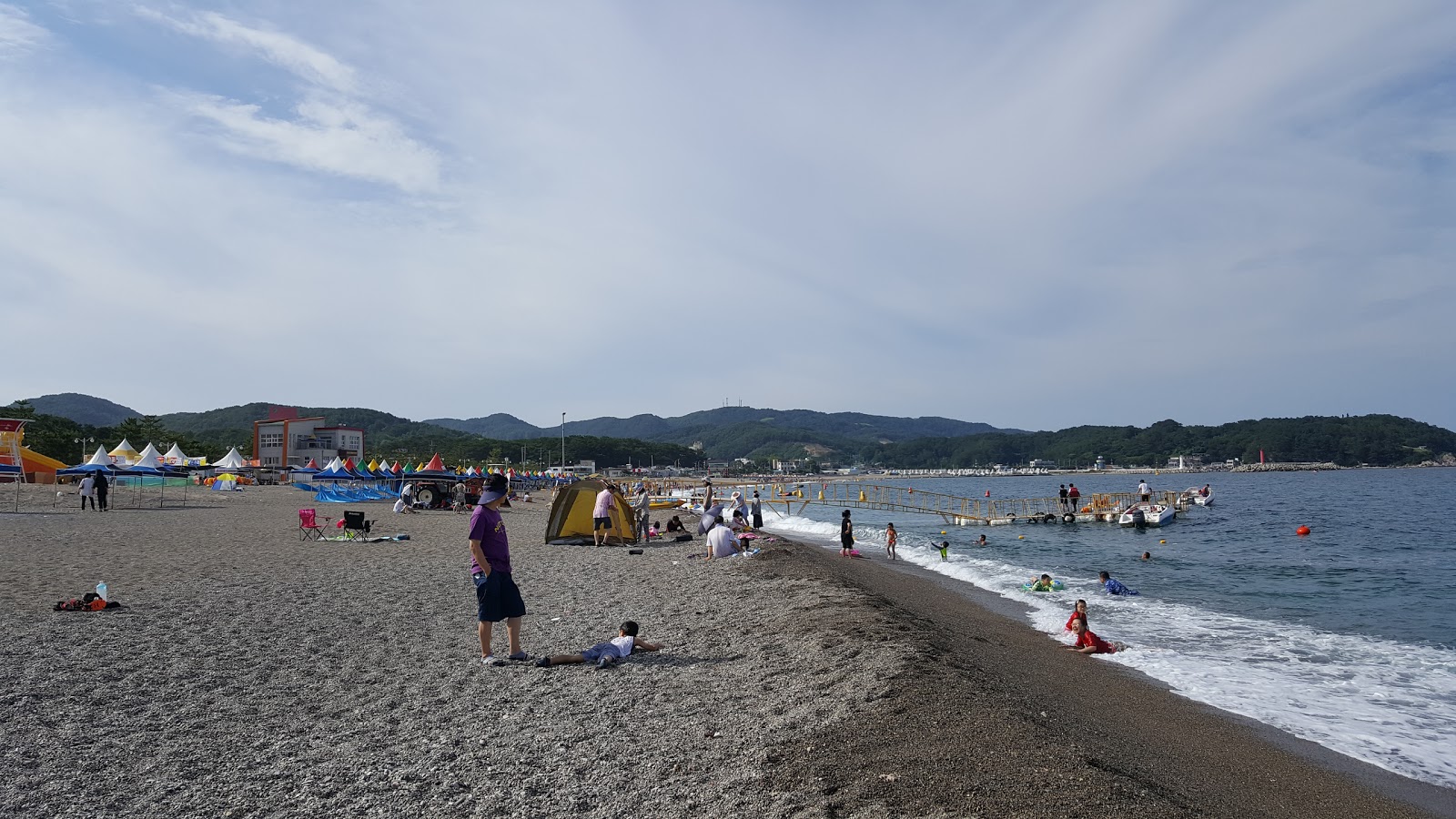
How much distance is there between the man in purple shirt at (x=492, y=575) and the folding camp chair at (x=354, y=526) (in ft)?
43.5

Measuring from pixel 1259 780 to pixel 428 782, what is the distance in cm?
543

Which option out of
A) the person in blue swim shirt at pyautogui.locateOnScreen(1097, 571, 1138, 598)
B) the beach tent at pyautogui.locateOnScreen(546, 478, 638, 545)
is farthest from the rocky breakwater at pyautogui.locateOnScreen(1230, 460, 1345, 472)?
the beach tent at pyautogui.locateOnScreen(546, 478, 638, 545)

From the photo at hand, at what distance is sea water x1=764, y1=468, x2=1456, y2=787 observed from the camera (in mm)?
7492

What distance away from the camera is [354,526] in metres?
19.1

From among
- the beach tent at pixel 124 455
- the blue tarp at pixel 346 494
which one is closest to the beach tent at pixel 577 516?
the blue tarp at pixel 346 494

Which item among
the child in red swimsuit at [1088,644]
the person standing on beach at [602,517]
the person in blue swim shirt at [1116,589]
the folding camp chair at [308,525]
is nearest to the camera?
the child in red swimsuit at [1088,644]

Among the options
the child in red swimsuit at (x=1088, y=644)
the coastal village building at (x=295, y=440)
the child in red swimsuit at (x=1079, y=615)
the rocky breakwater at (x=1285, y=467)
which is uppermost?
the coastal village building at (x=295, y=440)

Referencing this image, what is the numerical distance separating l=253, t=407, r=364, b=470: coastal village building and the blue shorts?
80225 mm

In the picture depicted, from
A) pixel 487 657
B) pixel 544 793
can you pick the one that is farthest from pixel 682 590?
pixel 544 793

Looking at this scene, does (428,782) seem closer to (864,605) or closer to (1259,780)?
(1259,780)

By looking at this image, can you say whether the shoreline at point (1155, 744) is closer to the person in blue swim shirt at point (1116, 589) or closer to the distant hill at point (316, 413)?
the person in blue swim shirt at point (1116, 589)

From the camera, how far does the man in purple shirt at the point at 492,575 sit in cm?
698

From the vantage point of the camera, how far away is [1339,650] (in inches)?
411

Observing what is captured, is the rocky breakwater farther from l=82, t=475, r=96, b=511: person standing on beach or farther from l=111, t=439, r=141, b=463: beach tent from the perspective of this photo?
l=82, t=475, r=96, b=511: person standing on beach
